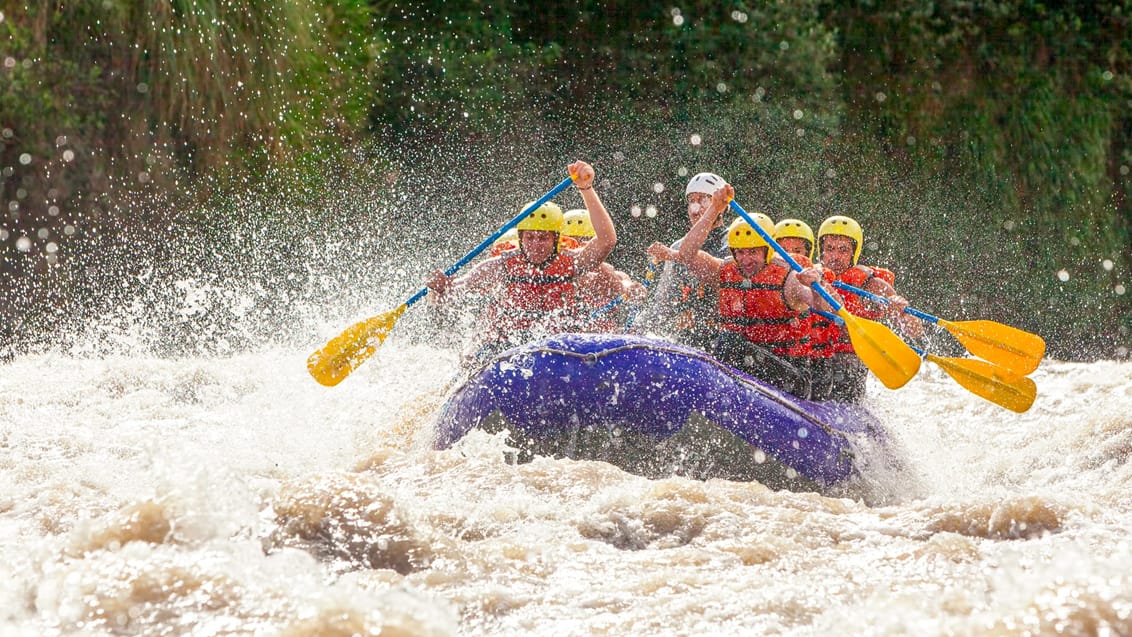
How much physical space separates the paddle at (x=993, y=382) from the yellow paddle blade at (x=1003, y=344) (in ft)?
0.25

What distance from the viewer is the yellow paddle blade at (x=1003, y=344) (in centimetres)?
568

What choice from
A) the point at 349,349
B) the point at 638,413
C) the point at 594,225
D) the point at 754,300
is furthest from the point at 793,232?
the point at 349,349

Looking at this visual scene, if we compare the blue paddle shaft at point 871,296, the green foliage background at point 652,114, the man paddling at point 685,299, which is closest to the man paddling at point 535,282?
the man paddling at point 685,299

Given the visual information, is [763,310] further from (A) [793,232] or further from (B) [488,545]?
(B) [488,545]

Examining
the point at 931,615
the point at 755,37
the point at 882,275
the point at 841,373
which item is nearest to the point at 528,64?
the point at 755,37

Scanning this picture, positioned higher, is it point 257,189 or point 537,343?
point 257,189

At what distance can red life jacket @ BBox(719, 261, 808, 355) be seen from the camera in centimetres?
582

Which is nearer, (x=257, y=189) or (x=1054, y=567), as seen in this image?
(x=1054, y=567)

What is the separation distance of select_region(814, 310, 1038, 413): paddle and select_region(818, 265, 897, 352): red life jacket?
294mm

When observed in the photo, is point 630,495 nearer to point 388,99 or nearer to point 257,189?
point 257,189

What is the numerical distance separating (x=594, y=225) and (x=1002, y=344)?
1974 mm

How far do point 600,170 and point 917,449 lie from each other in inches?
192

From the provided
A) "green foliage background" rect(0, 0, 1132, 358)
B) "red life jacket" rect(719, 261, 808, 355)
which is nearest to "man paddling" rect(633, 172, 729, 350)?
"red life jacket" rect(719, 261, 808, 355)

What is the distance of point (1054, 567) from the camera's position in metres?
2.79
